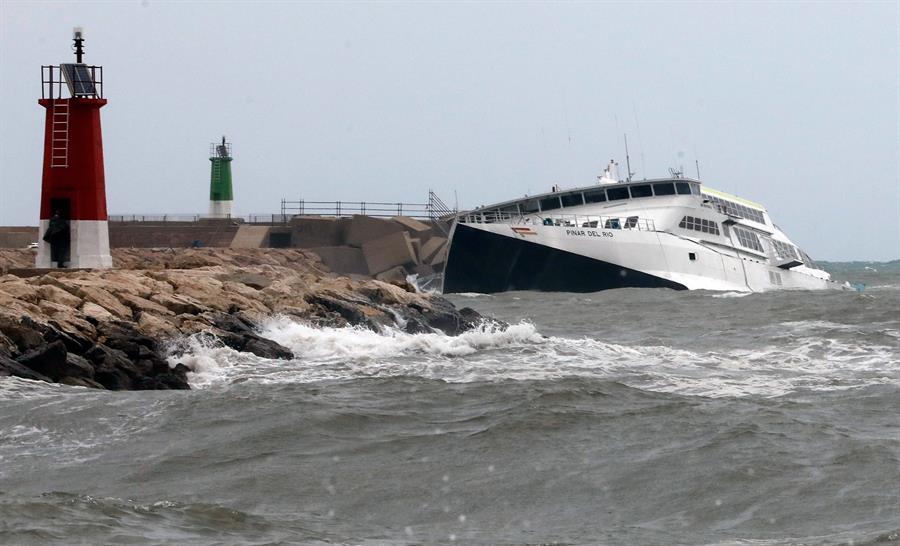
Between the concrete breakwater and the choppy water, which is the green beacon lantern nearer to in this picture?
the concrete breakwater

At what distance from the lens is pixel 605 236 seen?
37750 millimetres

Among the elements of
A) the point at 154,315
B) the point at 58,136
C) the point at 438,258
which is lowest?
the point at 154,315

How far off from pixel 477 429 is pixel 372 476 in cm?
203

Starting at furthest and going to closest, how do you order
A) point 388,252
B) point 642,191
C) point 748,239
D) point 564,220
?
point 388,252, point 748,239, point 642,191, point 564,220

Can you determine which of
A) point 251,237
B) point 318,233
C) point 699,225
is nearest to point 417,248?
point 318,233

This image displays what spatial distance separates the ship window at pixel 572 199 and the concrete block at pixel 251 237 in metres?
13.1

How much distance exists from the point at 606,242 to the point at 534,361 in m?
19.5

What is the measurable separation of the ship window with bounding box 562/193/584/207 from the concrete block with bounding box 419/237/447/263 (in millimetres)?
8781

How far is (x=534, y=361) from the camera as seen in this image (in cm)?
1870

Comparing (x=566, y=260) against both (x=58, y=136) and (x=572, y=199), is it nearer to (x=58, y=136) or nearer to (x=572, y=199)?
(x=572, y=199)

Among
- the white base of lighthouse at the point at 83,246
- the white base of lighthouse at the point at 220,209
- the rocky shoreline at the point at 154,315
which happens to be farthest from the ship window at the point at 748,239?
the white base of lighthouse at the point at 83,246

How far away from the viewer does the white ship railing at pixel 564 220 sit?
38.6 m

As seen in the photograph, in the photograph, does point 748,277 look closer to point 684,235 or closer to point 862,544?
point 684,235

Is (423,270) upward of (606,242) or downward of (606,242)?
downward
